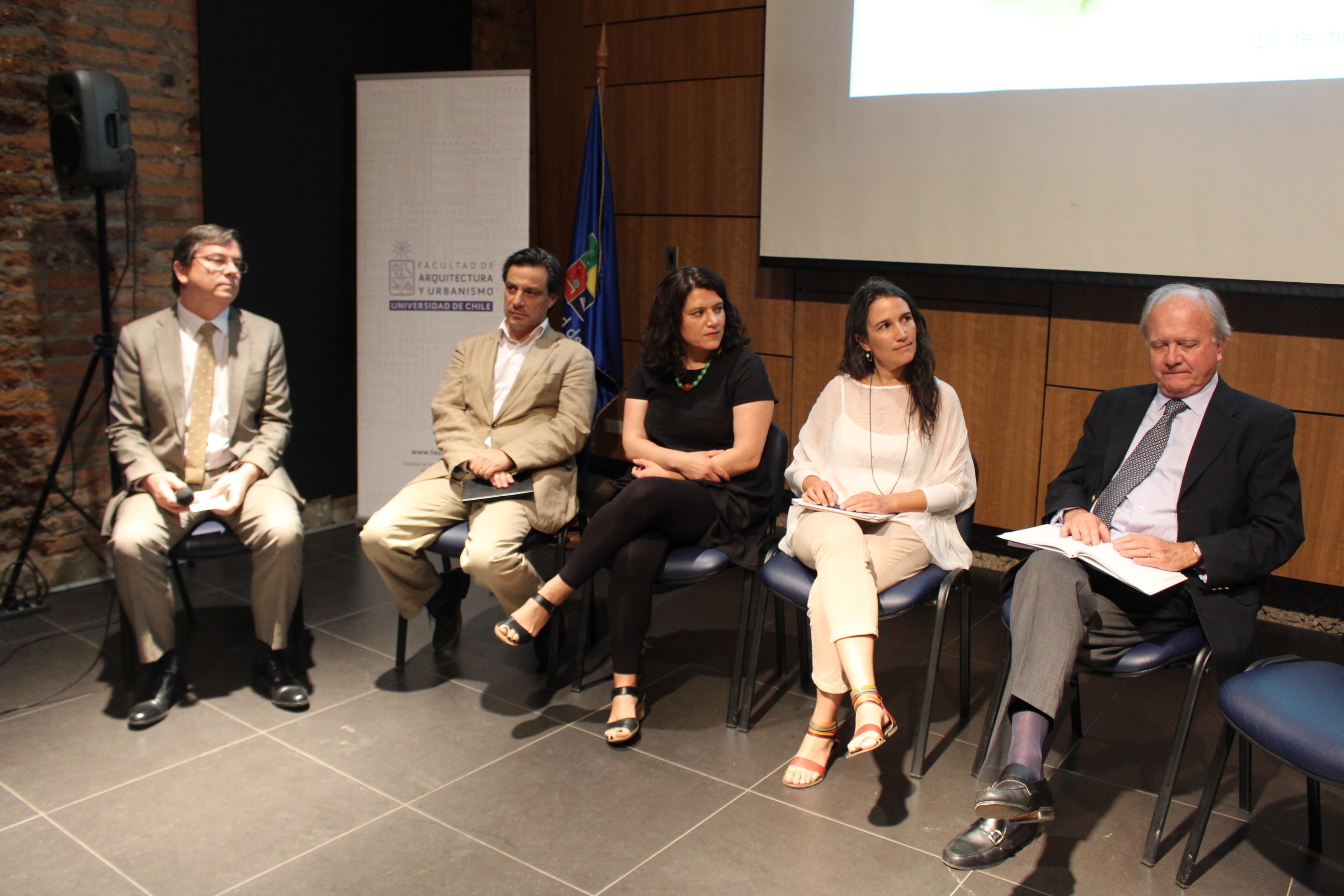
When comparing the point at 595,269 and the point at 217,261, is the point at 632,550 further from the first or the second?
the point at 595,269

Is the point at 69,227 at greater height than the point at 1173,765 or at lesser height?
greater

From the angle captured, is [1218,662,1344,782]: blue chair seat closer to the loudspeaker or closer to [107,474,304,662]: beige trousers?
[107,474,304,662]: beige trousers

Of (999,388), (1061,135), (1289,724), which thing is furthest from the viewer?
(999,388)

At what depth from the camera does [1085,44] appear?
3.87 metres

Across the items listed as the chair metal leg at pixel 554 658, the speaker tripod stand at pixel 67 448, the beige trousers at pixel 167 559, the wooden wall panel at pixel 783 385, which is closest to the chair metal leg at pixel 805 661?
the chair metal leg at pixel 554 658

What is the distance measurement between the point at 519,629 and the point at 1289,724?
1854mm

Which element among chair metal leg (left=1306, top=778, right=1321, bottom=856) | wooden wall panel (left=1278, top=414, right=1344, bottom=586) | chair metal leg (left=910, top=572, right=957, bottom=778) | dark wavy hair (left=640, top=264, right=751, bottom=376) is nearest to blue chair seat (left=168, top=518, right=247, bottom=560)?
dark wavy hair (left=640, top=264, right=751, bottom=376)

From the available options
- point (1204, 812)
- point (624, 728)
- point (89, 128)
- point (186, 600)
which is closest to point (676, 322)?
point (624, 728)

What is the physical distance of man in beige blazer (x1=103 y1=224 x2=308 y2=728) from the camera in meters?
3.08

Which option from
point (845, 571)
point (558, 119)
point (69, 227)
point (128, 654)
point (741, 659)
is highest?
point (558, 119)

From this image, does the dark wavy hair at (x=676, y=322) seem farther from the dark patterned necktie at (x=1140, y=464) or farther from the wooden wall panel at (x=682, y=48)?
the wooden wall panel at (x=682, y=48)

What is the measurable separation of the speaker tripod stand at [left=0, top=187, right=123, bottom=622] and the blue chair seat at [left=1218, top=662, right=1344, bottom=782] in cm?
340

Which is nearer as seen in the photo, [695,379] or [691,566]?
[691,566]

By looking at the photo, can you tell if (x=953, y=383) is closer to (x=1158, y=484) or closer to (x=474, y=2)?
(x=1158, y=484)
